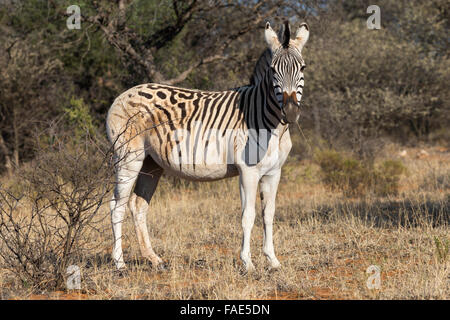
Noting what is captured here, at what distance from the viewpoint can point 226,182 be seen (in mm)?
10914

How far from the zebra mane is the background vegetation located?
1.98 metres

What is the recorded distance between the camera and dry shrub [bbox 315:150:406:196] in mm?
10430

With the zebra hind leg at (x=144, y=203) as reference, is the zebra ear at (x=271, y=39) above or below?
above

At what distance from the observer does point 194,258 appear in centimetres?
609

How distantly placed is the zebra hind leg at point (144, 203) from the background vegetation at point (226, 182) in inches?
10.4

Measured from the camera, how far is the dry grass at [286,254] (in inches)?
179

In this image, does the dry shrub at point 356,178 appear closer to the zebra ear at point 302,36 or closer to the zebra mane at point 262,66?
the zebra mane at point 262,66

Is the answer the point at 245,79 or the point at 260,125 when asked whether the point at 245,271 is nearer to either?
the point at 260,125

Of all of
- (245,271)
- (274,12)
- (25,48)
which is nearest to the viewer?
(245,271)

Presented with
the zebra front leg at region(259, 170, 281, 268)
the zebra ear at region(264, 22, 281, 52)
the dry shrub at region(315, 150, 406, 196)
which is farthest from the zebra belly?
the dry shrub at region(315, 150, 406, 196)

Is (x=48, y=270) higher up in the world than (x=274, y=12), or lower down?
lower down

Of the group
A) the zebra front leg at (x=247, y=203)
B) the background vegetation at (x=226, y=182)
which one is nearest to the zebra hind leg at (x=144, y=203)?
the background vegetation at (x=226, y=182)

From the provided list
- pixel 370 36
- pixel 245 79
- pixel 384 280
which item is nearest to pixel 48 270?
pixel 384 280

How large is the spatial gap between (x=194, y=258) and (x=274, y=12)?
24.0 feet
